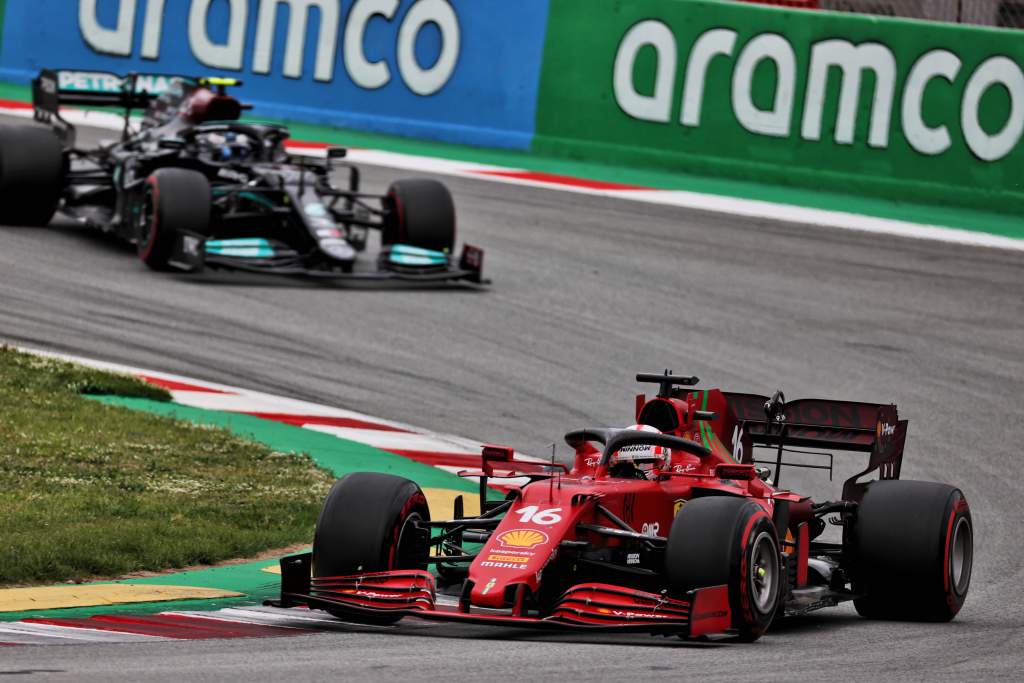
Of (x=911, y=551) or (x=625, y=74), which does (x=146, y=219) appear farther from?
(x=911, y=551)

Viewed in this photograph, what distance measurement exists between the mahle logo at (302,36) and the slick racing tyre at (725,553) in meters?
18.2

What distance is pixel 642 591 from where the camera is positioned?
325 inches

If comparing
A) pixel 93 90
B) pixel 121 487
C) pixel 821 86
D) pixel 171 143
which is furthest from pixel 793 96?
pixel 121 487

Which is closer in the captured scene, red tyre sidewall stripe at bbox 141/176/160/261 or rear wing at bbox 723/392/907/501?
rear wing at bbox 723/392/907/501

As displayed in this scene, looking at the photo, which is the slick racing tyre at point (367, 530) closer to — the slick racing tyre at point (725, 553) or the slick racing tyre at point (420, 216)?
the slick racing tyre at point (725, 553)

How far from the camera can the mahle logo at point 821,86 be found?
73.0 ft

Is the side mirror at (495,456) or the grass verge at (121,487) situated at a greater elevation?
the side mirror at (495,456)

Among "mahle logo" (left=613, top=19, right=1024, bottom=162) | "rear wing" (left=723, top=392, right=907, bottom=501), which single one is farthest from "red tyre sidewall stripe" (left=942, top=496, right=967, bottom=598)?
"mahle logo" (left=613, top=19, right=1024, bottom=162)

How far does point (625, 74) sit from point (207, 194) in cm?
835

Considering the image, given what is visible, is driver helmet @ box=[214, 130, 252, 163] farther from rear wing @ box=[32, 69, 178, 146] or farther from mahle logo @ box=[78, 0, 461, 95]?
mahle logo @ box=[78, 0, 461, 95]

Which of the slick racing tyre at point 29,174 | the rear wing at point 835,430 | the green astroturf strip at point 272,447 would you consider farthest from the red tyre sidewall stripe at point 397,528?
the slick racing tyre at point 29,174

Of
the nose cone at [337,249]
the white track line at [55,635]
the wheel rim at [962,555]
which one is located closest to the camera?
the white track line at [55,635]

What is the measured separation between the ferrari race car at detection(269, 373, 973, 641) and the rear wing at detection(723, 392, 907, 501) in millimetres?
12

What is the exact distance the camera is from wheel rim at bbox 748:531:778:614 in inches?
324
